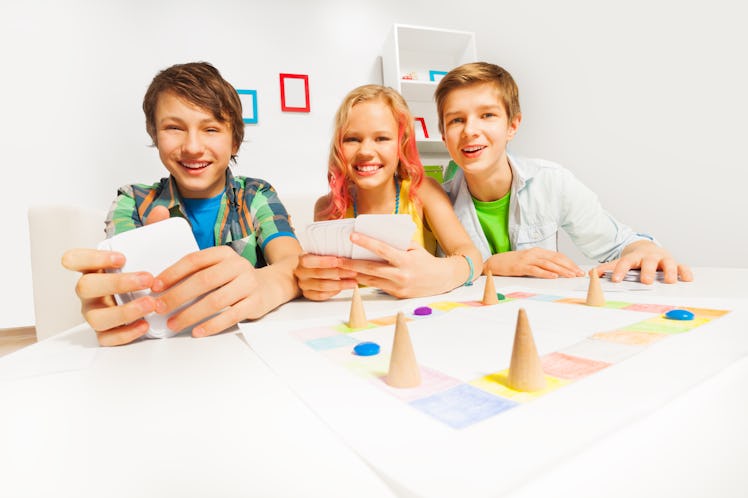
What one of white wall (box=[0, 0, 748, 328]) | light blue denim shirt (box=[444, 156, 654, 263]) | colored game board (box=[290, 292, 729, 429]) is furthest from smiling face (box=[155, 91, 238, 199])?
white wall (box=[0, 0, 748, 328])

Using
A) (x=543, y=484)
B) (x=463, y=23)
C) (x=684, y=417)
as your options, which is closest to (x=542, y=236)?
(x=684, y=417)

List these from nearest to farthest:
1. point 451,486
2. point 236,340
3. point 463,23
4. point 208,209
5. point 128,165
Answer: point 451,486 → point 236,340 → point 208,209 → point 128,165 → point 463,23

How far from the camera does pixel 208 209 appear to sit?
95cm

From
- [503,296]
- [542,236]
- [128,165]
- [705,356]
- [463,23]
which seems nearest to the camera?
[705,356]

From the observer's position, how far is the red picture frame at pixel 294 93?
2482 millimetres

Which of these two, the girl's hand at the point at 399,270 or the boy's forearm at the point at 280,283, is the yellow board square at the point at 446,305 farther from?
the boy's forearm at the point at 280,283

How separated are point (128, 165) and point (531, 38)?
2446mm

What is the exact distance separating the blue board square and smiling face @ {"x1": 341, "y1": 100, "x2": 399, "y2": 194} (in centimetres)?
82

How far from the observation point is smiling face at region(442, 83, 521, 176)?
3.60 feet

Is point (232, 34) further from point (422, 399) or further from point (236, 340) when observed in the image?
point (422, 399)

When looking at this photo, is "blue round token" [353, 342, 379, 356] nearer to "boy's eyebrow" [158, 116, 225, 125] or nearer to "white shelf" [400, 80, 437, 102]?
"boy's eyebrow" [158, 116, 225, 125]

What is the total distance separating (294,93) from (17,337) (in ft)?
6.87

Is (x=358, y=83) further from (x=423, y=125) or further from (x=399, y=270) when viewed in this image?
(x=399, y=270)

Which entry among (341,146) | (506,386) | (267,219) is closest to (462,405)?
(506,386)
